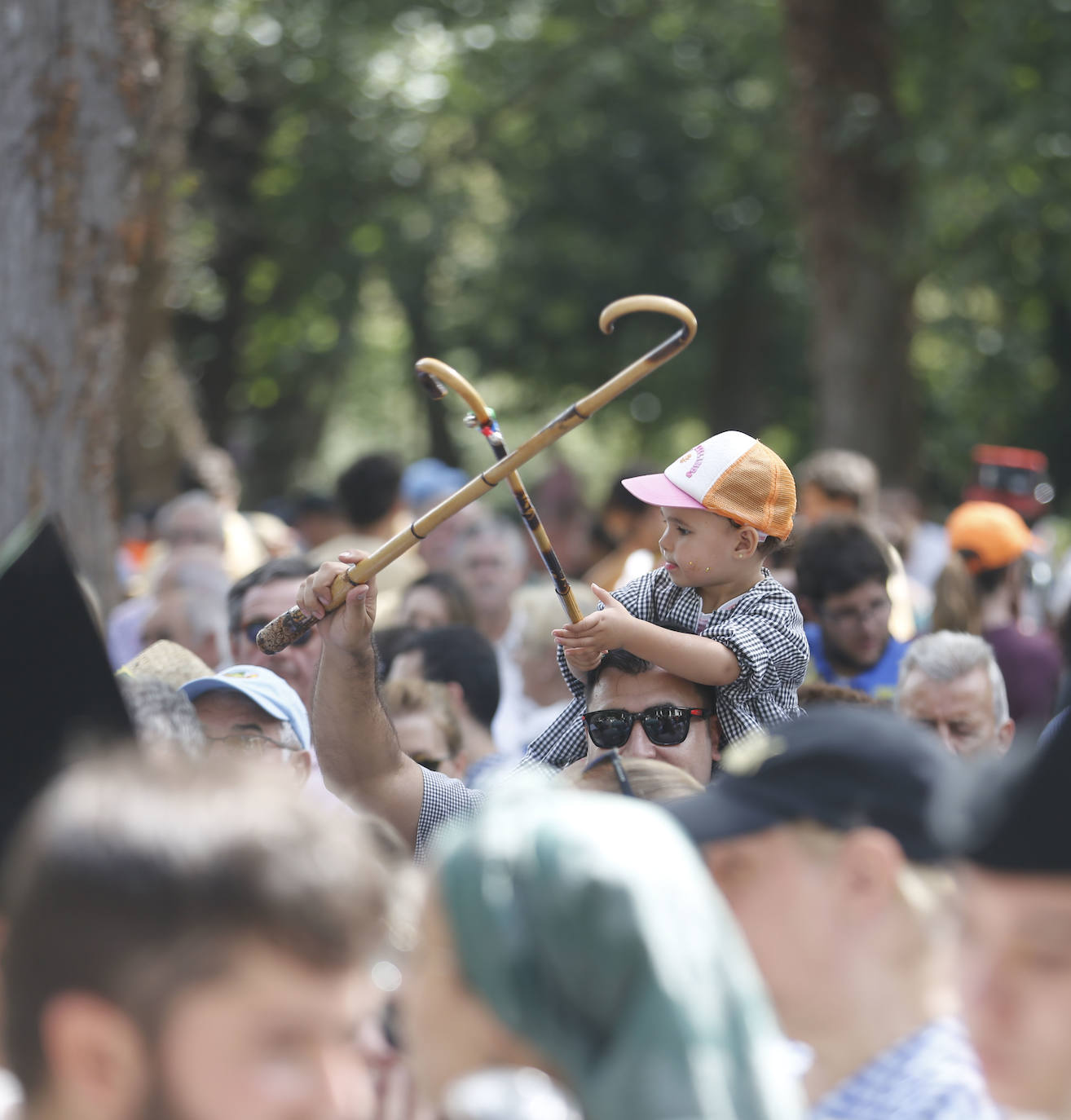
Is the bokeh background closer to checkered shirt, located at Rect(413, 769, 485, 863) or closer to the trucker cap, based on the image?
checkered shirt, located at Rect(413, 769, 485, 863)

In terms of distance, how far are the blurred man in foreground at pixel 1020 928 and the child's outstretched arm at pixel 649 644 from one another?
1339 millimetres

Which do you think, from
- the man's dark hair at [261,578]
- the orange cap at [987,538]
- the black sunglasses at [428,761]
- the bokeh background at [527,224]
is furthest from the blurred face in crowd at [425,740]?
the orange cap at [987,538]

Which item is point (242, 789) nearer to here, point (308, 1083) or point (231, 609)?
point (308, 1083)

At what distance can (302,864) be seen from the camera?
1521 mm

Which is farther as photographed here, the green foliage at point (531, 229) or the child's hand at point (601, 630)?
the green foliage at point (531, 229)

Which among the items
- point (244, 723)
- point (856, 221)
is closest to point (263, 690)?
point (244, 723)

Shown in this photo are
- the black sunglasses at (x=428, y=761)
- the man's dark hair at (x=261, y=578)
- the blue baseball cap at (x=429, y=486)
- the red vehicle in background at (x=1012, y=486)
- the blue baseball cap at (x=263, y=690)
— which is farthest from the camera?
the blue baseball cap at (x=429, y=486)

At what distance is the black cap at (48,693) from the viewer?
2.38 m

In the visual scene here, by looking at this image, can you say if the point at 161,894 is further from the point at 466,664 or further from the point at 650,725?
the point at 466,664

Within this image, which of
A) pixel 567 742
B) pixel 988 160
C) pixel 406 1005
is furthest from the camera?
pixel 988 160

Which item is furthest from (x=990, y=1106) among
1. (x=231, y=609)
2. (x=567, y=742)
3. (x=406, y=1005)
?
(x=231, y=609)

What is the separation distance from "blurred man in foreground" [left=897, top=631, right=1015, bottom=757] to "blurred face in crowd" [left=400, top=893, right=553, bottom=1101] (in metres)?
2.93

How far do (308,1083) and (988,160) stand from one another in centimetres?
1046

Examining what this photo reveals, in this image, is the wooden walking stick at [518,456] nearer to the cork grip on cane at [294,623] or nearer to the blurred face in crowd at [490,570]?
the cork grip on cane at [294,623]
